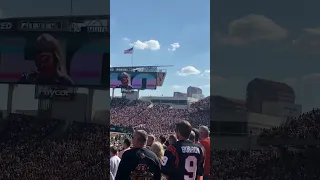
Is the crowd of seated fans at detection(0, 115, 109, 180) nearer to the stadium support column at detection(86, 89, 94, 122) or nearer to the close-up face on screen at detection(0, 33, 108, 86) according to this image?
the stadium support column at detection(86, 89, 94, 122)

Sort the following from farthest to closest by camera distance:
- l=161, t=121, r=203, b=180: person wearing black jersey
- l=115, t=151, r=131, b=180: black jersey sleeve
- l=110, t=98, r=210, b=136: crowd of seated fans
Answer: l=110, t=98, r=210, b=136: crowd of seated fans, l=161, t=121, r=203, b=180: person wearing black jersey, l=115, t=151, r=131, b=180: black jersey sleeve

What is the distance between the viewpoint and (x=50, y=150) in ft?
20.5

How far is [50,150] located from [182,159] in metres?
2.64

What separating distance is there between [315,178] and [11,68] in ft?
15.4

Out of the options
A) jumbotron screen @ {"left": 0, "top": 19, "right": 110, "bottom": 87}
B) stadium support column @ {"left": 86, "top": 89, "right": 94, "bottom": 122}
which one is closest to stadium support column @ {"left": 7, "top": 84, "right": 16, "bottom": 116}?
jumbotron screen @ {"left": 0, "top": 19, "right": 110, "bottom": 87}

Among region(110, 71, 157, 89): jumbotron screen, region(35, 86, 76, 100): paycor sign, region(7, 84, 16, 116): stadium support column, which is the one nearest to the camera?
region(35, 86, 76, 100): paycor sign

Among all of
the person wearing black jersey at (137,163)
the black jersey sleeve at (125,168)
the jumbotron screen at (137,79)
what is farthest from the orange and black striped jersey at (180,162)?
the jumbotron screen at (137,79)

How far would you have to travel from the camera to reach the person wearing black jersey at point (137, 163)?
421cm

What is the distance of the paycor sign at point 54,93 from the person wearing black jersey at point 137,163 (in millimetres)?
2259

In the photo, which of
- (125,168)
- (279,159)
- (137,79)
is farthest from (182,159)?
(137,79)

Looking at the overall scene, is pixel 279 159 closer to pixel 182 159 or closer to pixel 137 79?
pixel 182 159

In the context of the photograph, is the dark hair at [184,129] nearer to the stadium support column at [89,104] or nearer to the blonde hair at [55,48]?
the stadium support column at [89,104]

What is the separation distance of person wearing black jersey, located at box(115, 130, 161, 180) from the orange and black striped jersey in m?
0.17

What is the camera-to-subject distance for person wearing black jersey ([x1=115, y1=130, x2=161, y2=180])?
4211 millimetres
